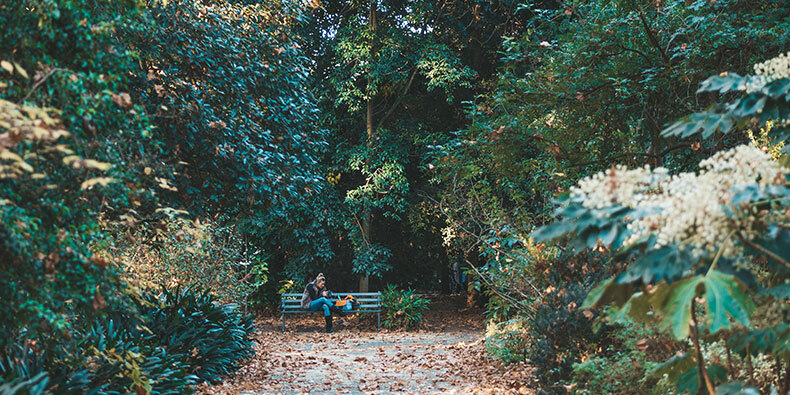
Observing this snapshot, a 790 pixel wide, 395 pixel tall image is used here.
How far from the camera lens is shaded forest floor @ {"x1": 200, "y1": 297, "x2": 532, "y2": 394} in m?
8.01

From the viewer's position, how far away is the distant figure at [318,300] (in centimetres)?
1591

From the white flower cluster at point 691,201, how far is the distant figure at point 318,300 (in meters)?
13.2

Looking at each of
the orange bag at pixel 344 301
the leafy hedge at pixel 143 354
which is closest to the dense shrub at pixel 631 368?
the leafy hedge at pixel 143 354

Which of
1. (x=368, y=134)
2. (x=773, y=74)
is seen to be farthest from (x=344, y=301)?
(x=773, y=74)

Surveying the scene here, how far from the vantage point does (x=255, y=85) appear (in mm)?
8656

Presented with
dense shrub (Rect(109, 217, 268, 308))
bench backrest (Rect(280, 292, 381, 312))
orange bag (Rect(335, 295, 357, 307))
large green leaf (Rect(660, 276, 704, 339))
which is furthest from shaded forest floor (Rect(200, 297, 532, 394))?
large green leaf (Rect(660, 276, 704, 339))

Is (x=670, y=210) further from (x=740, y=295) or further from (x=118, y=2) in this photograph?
(x=118, y=2)

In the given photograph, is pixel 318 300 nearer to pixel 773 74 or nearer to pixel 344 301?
pixel 344 301

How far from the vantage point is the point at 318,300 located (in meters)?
16.0

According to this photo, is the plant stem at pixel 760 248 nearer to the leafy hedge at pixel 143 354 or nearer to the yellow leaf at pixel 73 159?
the yellow leaf at pixel 73 159

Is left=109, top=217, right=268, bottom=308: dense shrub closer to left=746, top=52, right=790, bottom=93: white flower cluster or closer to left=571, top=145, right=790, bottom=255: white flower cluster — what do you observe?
left=571, top=145, right=790, bottom=255: white flower cluster

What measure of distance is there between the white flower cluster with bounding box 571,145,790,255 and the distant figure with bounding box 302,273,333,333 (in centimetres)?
1324

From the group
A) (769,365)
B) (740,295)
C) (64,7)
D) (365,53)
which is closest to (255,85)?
(64,7)

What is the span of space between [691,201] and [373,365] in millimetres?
7936
